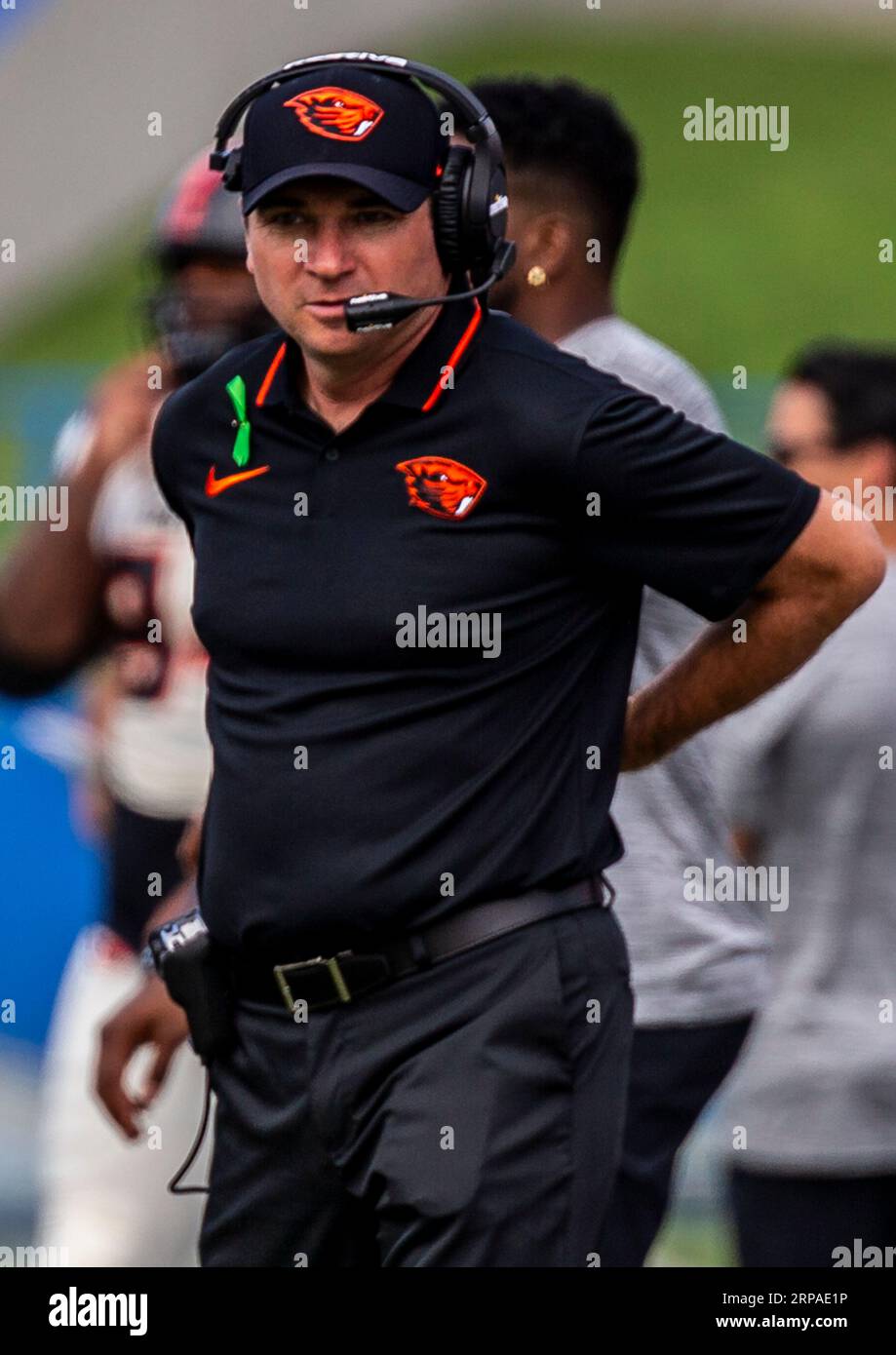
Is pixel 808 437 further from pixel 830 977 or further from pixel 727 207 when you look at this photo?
pixel 727 207

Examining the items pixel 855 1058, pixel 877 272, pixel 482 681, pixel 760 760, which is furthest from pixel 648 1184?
pixel 877 272

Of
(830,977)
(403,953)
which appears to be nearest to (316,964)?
(403,953)

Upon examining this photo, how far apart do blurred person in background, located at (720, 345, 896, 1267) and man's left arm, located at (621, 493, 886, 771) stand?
0.93 m

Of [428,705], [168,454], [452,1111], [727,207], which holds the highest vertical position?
[727,207]

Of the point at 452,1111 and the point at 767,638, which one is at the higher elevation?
the point at 767,638

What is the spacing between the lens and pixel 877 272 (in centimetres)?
1479

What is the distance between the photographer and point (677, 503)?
2889 mm

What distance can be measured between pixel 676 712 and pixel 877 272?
12045mm

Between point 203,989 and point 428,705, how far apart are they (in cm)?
46

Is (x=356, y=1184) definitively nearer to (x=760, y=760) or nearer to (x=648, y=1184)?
(x=648, y=1184)

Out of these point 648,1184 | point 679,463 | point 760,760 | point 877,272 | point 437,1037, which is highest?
point 877,272

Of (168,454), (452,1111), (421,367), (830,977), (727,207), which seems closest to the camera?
(452,1111)

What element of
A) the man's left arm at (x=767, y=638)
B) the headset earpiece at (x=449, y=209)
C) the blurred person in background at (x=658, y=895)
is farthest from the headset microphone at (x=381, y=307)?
the blurred person in background at (x=658, y=895)

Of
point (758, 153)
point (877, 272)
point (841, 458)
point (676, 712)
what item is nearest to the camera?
point (676, 712)
